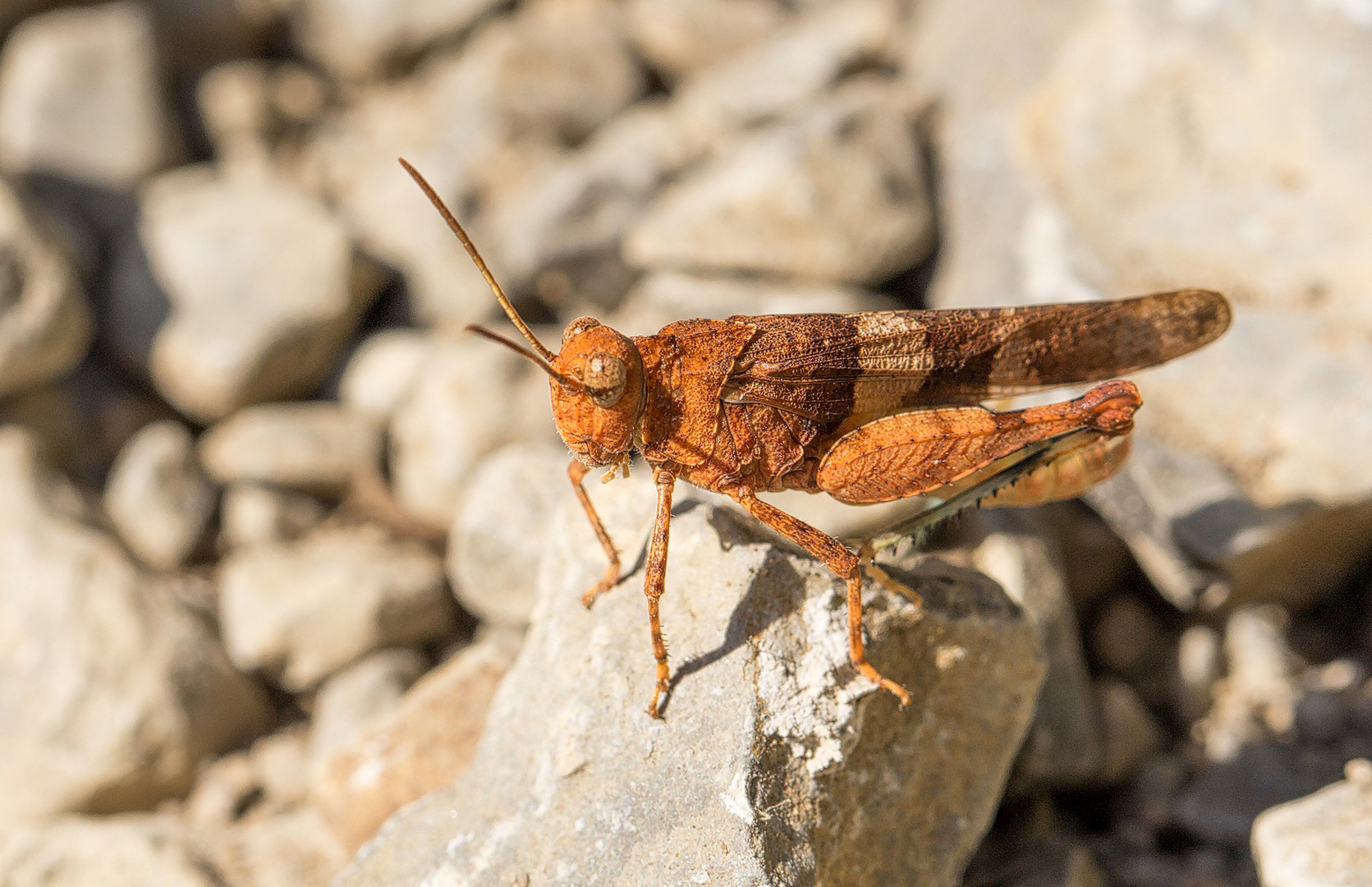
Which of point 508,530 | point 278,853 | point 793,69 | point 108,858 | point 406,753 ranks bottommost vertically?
point 278,853

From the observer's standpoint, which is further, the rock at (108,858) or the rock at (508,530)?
the rock at (508,530)

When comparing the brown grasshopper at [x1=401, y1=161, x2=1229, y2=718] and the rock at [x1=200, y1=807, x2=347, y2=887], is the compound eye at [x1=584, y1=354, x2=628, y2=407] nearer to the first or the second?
the brown grasshopper at [x1=401, y1=161, x2=1229, y2=718]

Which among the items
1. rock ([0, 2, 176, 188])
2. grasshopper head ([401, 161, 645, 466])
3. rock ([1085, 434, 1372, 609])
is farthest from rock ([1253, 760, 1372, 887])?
rock ([0, 2, 176, 188])

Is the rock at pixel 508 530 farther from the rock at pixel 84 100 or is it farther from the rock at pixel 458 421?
the rock at pixel 84 100

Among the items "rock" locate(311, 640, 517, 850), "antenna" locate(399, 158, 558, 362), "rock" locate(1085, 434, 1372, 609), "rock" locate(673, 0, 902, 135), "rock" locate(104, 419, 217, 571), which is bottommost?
"rock" locate(104, 419, 217, 571)

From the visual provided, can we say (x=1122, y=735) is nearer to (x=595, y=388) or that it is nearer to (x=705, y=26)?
(x=595, y=388)

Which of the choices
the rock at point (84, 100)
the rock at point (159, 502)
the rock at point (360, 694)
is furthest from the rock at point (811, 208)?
the rock at point (84, 100)

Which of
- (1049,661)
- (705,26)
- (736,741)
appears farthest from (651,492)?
(705,26)
